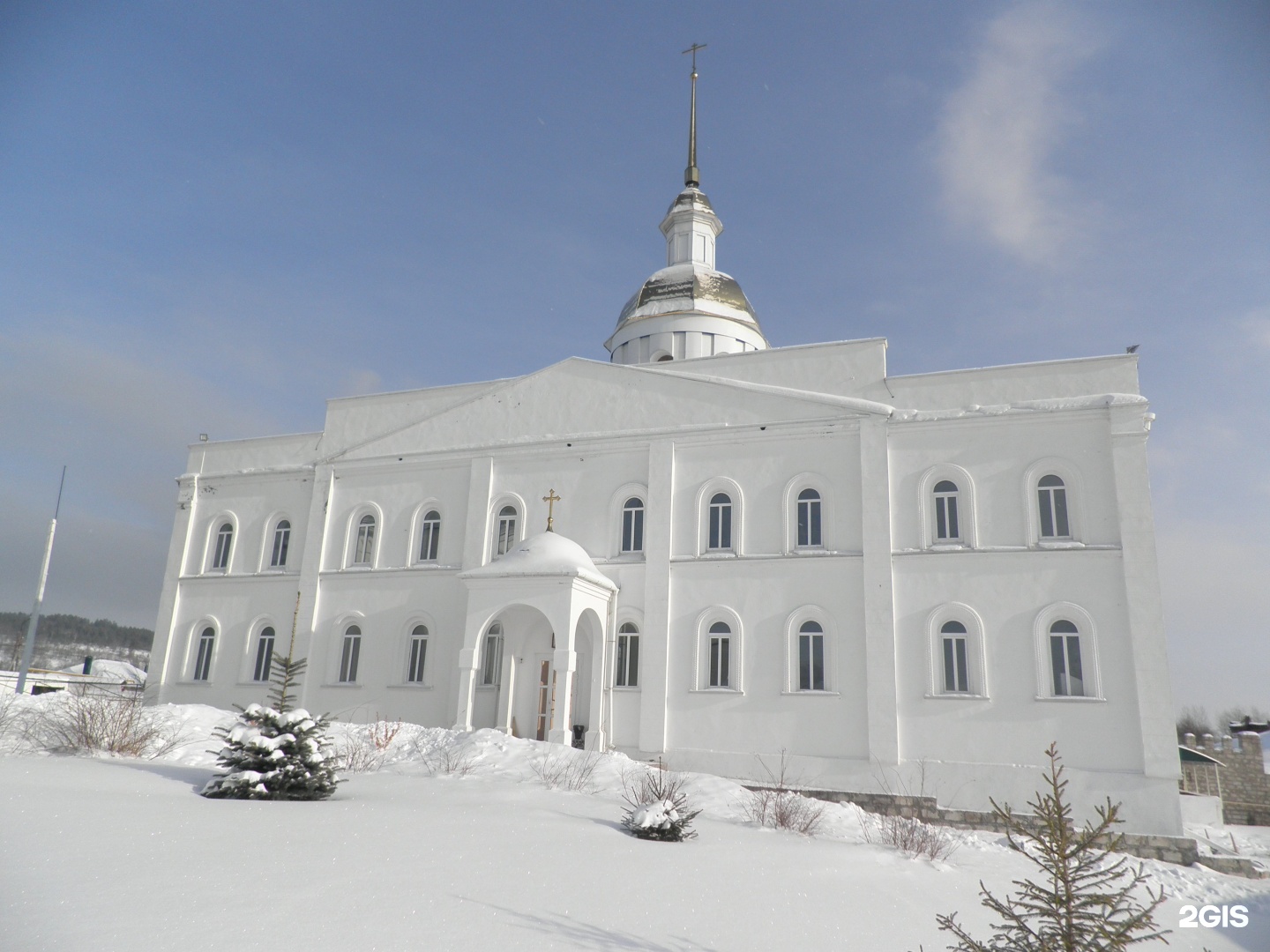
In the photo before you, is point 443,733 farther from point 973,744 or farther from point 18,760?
point 973,744

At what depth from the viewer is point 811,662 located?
16.7m

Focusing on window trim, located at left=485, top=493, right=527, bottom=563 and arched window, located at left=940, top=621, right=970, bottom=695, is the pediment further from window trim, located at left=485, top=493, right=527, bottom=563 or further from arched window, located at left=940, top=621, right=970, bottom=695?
arched window, located at left=940, top=621, right=970, bottom=695

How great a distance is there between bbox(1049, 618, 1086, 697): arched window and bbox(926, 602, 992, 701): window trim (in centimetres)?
114

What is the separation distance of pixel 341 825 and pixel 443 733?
792 centimetres

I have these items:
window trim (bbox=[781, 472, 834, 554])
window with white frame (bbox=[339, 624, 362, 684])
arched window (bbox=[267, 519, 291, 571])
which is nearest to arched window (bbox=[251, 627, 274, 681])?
arched window (bbox=[267, 519, 291, 571])

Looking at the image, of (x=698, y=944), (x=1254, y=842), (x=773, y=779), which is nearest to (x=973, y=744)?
(x=773, y=779)

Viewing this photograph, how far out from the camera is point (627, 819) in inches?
345

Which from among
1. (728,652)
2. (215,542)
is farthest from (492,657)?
(215,542)

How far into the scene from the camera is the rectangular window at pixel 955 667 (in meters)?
15.8

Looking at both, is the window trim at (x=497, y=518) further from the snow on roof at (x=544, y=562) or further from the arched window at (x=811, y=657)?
the arched window at (x=811, y=657)

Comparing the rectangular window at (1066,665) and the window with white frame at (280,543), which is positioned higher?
the window with white frame at (280,543)

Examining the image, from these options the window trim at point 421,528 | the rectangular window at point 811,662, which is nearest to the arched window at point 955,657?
the rectangular window at point 811,662

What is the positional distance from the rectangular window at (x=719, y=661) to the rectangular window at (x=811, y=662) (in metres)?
1.46

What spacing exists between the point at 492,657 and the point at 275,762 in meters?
10.9
